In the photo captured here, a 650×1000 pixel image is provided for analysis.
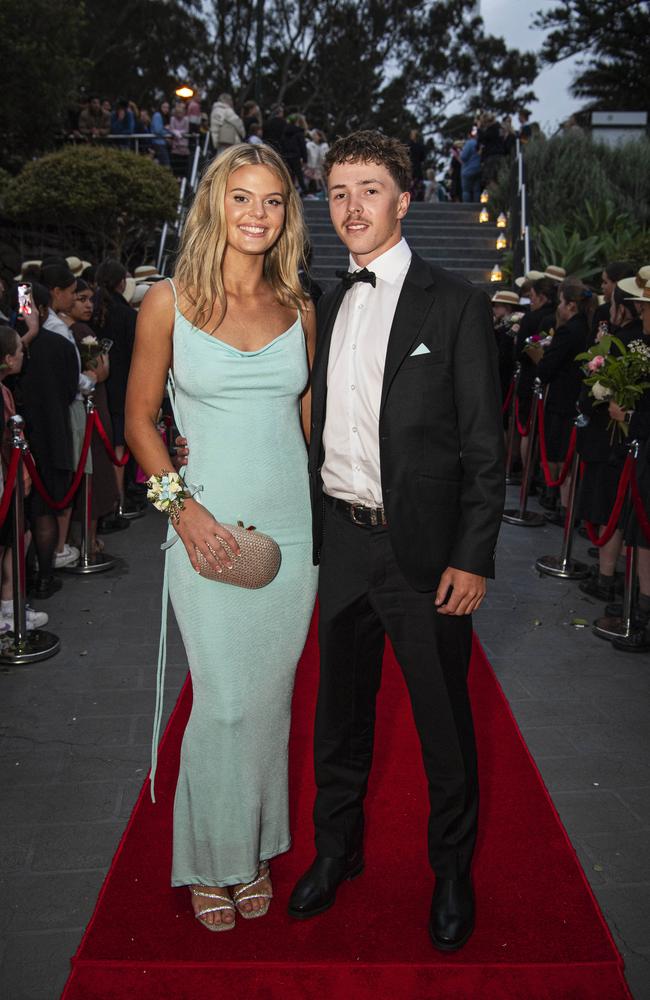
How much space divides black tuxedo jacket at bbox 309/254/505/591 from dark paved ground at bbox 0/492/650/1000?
1.41 m

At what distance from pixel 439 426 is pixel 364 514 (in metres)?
0.36

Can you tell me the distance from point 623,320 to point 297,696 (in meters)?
3.70

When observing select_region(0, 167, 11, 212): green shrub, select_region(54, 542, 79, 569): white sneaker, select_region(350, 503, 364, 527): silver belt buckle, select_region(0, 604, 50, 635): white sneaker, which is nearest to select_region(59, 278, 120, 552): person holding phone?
select_region(54, 542, 79, 569): white sneaker

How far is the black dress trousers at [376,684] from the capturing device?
2814 millimetres

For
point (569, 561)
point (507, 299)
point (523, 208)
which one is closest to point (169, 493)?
point (569, 561)

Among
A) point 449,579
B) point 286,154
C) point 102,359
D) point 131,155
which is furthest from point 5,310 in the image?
point 286,154

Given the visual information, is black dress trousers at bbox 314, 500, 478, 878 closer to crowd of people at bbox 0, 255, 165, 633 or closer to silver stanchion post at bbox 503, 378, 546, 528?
crowd of people at bbox 0, 255, 165, 633

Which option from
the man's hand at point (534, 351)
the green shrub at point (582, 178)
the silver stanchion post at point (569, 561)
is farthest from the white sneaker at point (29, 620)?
the green shrub at point (582, 178)

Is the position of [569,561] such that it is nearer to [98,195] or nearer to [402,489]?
[402,489]

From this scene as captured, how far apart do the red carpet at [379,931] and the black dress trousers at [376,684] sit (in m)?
0.23

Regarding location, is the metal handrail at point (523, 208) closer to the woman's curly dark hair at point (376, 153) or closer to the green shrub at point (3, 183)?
the green shrub at point (3, 183)

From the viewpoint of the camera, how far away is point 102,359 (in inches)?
290

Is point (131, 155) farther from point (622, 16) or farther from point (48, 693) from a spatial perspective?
point (622, 16)

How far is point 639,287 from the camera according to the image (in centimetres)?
596
